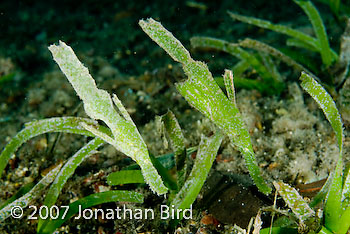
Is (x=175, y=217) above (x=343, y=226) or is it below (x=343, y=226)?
above

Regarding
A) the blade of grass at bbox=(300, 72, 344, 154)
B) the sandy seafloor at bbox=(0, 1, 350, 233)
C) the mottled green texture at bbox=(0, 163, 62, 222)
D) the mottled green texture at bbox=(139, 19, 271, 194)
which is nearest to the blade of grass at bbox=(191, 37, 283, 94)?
the sandy seafloor at bbox=(0, 1, 350, 233)

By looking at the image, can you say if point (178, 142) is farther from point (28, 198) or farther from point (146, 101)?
point (146, 101)

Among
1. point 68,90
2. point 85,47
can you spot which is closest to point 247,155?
point 68,90

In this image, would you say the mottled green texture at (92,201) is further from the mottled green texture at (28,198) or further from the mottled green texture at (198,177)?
the mottled green texture at (198,177)

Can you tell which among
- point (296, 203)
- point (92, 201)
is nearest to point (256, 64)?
point (296, 203)

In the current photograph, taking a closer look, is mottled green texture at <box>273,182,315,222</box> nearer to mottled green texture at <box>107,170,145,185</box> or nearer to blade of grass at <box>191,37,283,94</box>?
mottled green texture at <box>107,170,145,185</box>

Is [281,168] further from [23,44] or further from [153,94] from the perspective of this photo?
[23,44]
